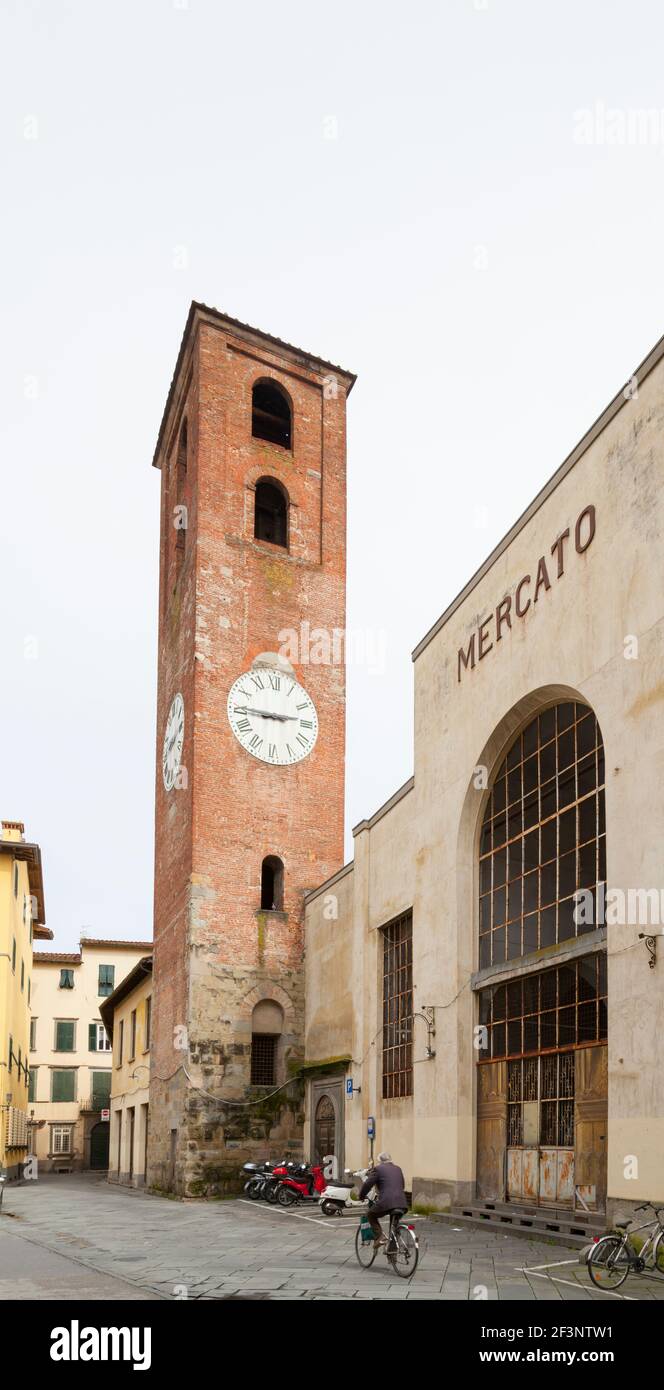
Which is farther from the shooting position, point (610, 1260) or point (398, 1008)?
point (398, 1008)

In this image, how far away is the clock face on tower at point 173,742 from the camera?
87.7 ft

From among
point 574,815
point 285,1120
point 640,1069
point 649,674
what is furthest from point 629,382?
point 285,1120

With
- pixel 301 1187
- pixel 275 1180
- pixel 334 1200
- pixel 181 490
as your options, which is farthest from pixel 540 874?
pixel 181 490

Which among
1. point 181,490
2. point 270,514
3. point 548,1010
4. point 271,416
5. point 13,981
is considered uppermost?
point 271,416

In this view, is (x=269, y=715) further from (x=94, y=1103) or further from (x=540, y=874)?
(x=94, y=1103)

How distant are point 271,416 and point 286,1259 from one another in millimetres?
21149

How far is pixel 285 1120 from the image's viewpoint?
24.3 m

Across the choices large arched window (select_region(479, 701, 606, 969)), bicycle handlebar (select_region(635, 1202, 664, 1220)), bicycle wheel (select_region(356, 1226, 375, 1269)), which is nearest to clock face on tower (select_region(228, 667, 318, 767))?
large arched window (select_region(479, 701, 606, 969))

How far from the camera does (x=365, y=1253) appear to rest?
11.8 m

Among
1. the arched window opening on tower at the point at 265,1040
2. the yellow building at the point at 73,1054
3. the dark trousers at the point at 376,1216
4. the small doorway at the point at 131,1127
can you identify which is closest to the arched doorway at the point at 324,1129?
the arched window opening on tower at the point at 265,1040

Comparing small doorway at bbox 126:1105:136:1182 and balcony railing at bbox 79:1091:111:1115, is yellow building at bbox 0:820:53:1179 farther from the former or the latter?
balcony railing at bbox 79:1091:111:1115

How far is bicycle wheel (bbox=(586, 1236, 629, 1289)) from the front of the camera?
32.0ft

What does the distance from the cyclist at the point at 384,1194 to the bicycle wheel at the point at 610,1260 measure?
1823 mm
